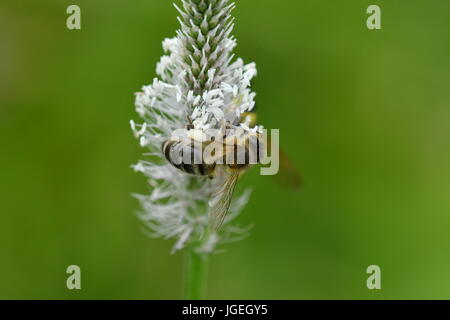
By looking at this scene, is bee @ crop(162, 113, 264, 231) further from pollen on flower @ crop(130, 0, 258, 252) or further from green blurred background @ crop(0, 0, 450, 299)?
green blurred background @ crop(0, 0, 450, 299)

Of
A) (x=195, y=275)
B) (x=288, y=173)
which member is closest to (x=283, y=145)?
(x=288, y=173)

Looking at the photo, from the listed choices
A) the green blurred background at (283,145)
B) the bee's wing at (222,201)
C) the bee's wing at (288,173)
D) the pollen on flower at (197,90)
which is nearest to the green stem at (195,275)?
the pollen on flower at (197,90)

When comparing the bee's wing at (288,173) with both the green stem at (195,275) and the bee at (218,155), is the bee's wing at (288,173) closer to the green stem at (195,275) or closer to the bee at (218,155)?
the bee at (218,155)

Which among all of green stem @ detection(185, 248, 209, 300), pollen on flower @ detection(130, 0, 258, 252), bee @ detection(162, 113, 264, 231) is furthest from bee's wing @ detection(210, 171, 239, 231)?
green stem @ detection(185, 248, 209, 300)

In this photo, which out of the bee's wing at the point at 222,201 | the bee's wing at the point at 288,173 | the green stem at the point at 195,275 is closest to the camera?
the bee's wing at the point at 222,201

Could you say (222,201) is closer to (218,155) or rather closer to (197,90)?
(218,155)

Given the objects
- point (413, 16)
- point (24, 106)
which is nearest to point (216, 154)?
point (24, 106)

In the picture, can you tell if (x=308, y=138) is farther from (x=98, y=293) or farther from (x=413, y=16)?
(x=98, y=293)

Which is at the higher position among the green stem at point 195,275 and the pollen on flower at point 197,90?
the pollen on flower at point 197,90
